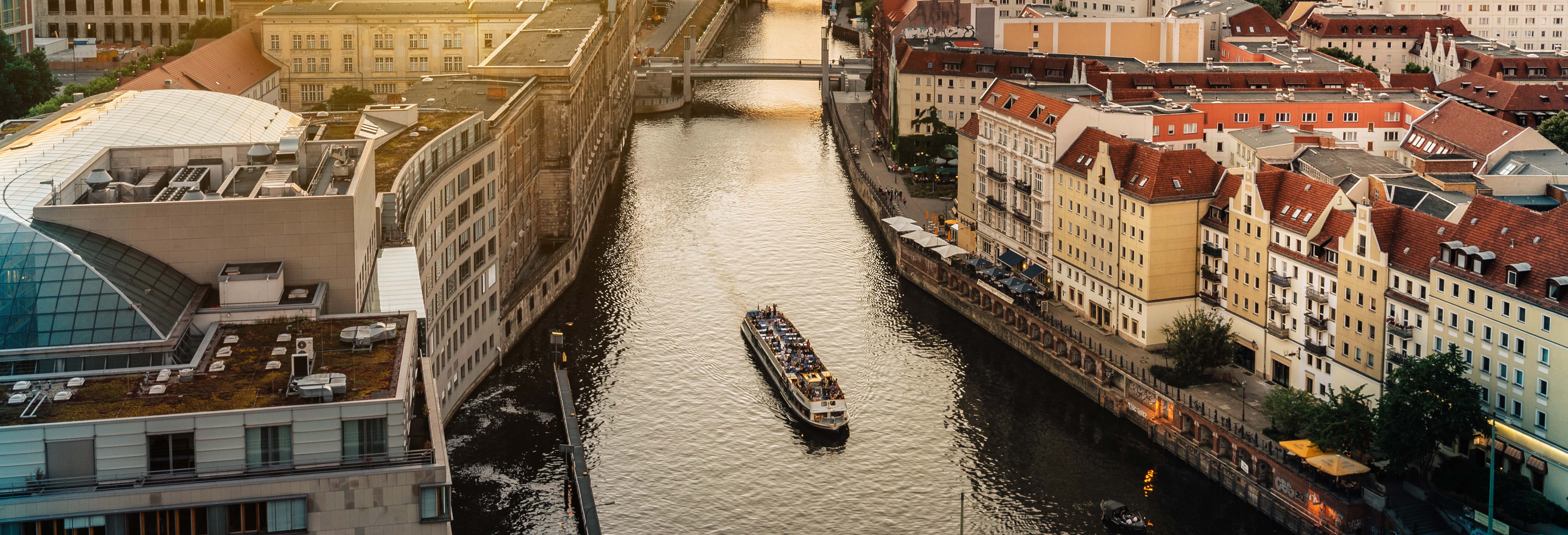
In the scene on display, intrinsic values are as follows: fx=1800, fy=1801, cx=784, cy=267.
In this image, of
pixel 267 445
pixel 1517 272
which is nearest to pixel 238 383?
pixel 267 445

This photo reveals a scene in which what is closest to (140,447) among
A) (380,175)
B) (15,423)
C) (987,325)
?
(15,423)

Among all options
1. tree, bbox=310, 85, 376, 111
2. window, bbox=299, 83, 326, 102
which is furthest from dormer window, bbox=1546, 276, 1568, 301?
window, bbox=299, 83, 326, 102

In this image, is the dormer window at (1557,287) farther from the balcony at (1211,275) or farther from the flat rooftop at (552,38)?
the flat rooftop at (552,38)

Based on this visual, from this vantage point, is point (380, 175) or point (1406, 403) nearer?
point (1406, 403)

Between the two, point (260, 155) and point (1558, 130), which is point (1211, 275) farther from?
point (260, 155)

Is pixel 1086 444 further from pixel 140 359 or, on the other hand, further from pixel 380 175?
pixel 140 359

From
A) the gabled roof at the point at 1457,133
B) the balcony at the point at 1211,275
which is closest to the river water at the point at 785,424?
the balcony at the point at 1211,275
